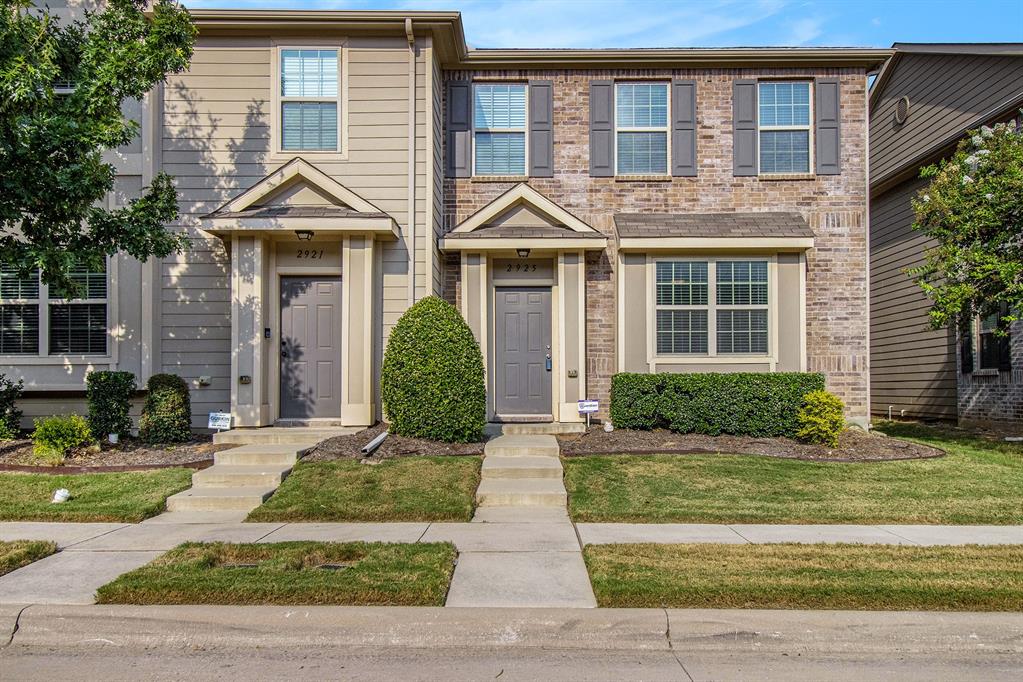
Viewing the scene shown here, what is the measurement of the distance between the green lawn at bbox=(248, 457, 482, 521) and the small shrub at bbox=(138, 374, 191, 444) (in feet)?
8.01

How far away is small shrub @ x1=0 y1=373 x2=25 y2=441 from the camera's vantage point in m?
10.0

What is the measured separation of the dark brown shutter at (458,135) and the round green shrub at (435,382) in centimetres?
353

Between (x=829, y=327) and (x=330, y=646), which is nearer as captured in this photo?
(x=330, y=646)

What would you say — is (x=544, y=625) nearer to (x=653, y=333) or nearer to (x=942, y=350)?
(x=653, y=333)

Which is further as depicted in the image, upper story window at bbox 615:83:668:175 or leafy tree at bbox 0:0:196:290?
upper story window at bbox 615:83:668:175

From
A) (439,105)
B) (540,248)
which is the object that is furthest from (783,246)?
(439,105)

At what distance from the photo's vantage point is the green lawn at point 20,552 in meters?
5.41

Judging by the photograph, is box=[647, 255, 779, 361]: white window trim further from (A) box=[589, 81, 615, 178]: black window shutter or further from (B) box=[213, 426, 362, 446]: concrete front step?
A: (B) box=[213, 426, 362, 446]: concrete front step

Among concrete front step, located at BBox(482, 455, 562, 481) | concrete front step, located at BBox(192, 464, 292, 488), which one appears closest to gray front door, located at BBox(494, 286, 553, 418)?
concrete front step, located at BBox(482, 455, 562, 481)

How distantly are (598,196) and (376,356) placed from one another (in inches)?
178

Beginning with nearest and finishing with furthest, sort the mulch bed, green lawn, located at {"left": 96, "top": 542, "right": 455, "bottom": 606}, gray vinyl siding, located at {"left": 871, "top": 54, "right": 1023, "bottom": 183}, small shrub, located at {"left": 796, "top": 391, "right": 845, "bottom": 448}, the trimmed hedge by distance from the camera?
green lawn, located at {"left": 96, "top": 542, "right": 455, "bottom": 606}
the mulch bed
small shrub, located at {"left": 796, "top": 391, "right": 845, "bottom": 448}
the trimmed hedge
gray vinyl siding, located at {"left": 871, "top": 54, "right": 1023, "bottom": 183}

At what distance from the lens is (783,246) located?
1161cm

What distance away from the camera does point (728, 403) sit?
35.3 feet

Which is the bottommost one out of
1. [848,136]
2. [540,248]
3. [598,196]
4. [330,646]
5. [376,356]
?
[330,646]
